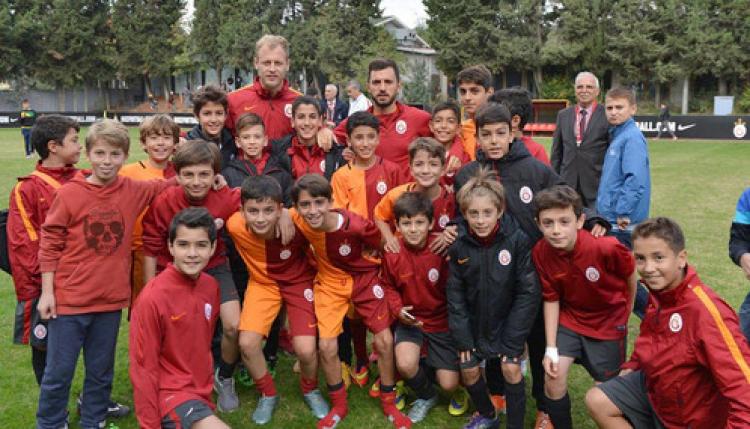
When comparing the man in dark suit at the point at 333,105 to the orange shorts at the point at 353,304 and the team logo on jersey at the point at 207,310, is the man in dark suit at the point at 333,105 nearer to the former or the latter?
the orange shorts at the point at 353,304

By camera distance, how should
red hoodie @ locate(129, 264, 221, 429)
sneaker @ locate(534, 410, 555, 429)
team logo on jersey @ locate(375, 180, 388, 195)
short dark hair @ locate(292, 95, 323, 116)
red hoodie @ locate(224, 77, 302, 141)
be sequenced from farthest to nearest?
red hoodie @ locate(224, 77, 302, 141), short dark hair @ locate(292, 95, 323, 116), team logo on jersey @ locate(375, 180, 388, 195), sneaker @ locate(534, 410, 555, 429), red hoodie @ locate(129, 264, 221, 429)

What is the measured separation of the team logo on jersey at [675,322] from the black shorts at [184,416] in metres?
2.42

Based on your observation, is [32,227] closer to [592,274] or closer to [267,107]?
[267,107]

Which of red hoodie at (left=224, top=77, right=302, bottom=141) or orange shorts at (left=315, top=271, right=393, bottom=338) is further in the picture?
red hoodie at (left=224, top=77, right=302, bottom=141)

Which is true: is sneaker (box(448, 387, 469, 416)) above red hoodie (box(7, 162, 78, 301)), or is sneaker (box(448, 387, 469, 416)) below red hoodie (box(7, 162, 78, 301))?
below

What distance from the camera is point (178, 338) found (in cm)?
337

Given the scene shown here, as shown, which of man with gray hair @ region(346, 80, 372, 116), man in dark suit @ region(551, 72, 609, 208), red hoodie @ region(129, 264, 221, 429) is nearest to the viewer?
red hoodie @ region(129, 264, 221, 429)

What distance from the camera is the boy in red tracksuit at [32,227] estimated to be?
12.3 feet

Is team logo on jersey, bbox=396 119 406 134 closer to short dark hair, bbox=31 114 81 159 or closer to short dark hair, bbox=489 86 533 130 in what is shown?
short dark hair, bbox=489 86 533 130

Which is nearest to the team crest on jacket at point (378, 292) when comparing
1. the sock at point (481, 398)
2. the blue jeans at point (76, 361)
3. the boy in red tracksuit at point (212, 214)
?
the sock at point (481, 398)

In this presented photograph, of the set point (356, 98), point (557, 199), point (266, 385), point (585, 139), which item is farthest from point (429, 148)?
point (356, 98)

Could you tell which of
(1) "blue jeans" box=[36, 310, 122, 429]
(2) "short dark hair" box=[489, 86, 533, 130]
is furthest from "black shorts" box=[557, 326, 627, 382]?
(1) "blue jeans" box=[36, 310, 122, 429]

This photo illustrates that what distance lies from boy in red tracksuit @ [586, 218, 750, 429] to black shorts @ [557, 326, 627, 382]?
42cm

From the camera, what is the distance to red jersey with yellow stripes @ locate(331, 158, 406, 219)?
4594 millimetres
